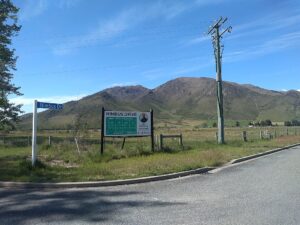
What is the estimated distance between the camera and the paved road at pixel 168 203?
323 inches

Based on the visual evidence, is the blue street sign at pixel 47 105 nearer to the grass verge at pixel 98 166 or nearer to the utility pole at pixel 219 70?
the grass verge at pixel 98 166

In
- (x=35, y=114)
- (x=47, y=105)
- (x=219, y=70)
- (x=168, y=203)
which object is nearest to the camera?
(x=168, y=203)

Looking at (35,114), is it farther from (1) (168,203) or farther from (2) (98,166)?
(1) (168,203)

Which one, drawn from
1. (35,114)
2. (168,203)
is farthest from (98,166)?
(168,203)

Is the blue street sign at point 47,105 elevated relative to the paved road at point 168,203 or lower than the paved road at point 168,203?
elevated

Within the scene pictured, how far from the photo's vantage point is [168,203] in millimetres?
9766

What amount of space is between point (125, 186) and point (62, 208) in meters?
3.34

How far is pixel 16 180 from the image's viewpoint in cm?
1292

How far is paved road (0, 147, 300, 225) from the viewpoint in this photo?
8.20 m

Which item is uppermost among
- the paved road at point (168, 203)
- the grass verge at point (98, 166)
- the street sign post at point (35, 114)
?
the street sign post at point (35, 114)

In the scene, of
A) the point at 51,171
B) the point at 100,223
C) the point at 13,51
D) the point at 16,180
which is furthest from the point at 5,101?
the point at 100,223

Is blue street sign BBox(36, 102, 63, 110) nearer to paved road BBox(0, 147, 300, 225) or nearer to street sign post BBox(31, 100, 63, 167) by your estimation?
street sign post BBox(31, 100, 63, 167)

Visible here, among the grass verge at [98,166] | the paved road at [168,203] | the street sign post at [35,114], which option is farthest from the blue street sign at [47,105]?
the paved road at [168,203]

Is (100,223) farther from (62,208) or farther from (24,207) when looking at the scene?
(24,207)
